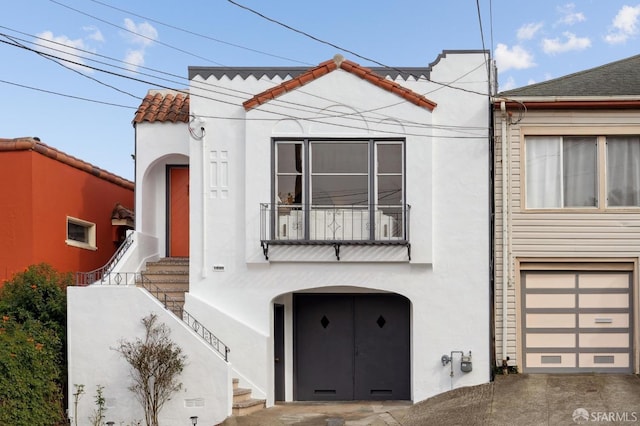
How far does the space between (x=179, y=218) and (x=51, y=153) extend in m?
2.96

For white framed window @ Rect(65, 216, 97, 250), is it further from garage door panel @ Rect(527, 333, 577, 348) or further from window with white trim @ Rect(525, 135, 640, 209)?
garage door panel @ Rect(527, 333, 577, 348)

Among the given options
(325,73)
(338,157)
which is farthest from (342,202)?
(325,73)

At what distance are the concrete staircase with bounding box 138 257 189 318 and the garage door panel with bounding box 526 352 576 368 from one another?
6.67 metres

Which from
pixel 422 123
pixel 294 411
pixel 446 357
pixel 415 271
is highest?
pixel 422 123

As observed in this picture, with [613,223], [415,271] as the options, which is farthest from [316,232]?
[613,223]

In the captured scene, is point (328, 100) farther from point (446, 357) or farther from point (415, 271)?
point (446, 357)

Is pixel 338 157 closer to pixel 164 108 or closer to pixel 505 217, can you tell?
pixel 505 217

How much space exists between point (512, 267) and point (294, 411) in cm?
482

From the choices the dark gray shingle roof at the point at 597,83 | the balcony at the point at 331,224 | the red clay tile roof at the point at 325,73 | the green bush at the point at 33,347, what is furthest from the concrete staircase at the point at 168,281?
the dark gray shingle roof at the point at 597,83

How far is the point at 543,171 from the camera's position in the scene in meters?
15.0

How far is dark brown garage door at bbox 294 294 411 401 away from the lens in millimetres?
15828

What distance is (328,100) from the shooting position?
14969 mm

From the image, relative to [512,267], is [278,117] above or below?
above

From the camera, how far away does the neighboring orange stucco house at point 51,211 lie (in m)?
15.6
